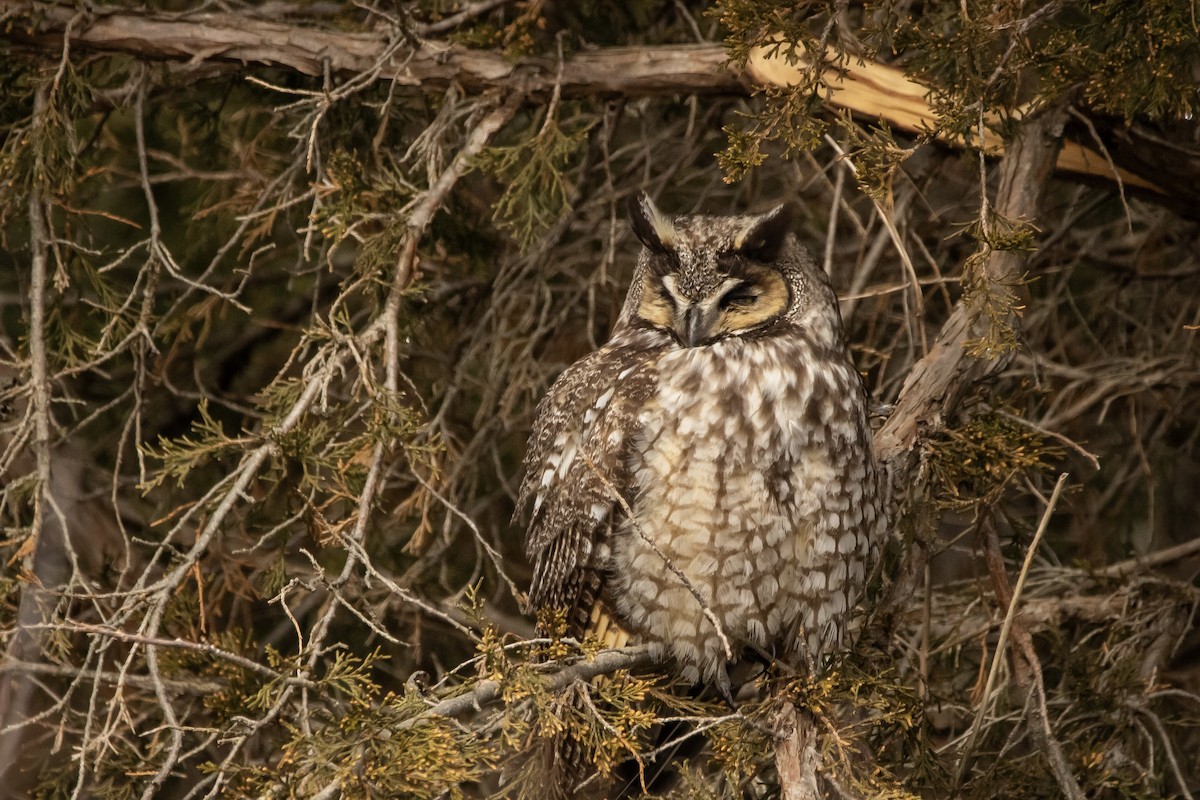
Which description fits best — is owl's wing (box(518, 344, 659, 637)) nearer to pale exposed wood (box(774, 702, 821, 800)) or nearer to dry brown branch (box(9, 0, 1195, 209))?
pale exposed wood (box(774, 702, 821, 800))

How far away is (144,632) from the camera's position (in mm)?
2662

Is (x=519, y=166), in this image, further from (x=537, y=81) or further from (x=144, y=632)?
(x=144, y=632)

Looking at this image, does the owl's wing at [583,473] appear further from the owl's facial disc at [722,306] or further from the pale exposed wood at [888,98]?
the pale exposed wood at [888,98]

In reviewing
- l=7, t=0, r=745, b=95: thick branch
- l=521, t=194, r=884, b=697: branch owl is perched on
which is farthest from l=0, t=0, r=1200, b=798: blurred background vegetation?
l=521, t=194, r=884, b=697: branch owl is perched on

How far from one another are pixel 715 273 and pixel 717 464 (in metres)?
0.47

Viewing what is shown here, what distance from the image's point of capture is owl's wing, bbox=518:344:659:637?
2949 millimetres

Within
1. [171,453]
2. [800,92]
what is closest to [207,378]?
[171,453]

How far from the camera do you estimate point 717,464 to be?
282 centimetres

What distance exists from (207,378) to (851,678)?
117 inches

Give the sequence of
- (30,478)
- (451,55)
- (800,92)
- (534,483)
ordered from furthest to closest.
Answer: (451,55) → (534,483) → (30,478) → (800,92)

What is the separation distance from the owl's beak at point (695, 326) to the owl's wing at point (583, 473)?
0.12 metres

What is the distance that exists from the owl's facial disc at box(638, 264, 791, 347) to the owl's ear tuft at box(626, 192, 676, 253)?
0.26 ft

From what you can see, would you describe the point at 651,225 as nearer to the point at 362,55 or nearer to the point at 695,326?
the point at 695,326

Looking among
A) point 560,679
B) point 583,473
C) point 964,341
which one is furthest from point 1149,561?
point 560,679
